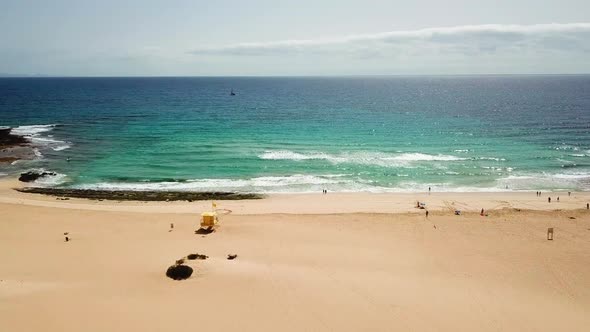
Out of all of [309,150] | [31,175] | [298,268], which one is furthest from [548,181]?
[31,175]

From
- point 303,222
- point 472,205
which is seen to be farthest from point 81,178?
point 472,205

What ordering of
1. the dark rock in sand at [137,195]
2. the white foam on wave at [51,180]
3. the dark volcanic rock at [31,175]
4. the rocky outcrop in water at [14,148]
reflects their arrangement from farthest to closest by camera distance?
the rocky outcrop in water at [14,148] → the dark volcanic rock at [31,175] → the white foam on wave at [51,180] → the dark rock in sand at [137,195]

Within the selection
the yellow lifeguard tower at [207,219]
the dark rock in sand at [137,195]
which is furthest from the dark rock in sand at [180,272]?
the dark rock in sand at [137,195]

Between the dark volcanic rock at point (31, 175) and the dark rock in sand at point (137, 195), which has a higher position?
the dark volcanic rock at point (31, 175)

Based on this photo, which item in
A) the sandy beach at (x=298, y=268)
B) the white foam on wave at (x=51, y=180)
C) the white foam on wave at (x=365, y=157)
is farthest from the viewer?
the white foam on wave at (x=365, y=157)

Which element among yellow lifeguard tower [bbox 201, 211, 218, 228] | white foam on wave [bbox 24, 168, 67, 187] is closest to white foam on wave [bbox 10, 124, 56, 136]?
white foam on wave [bbox 24, 168, 67, 187]

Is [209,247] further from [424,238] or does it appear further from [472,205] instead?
[472,205]

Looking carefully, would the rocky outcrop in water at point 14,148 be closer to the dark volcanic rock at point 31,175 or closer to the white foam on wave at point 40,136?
the white foam on wave at point 40,136

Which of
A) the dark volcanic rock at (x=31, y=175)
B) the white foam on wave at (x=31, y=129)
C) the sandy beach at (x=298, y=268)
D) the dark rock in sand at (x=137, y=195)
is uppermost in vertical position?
the white foam on wave at (x=31, y=129)
